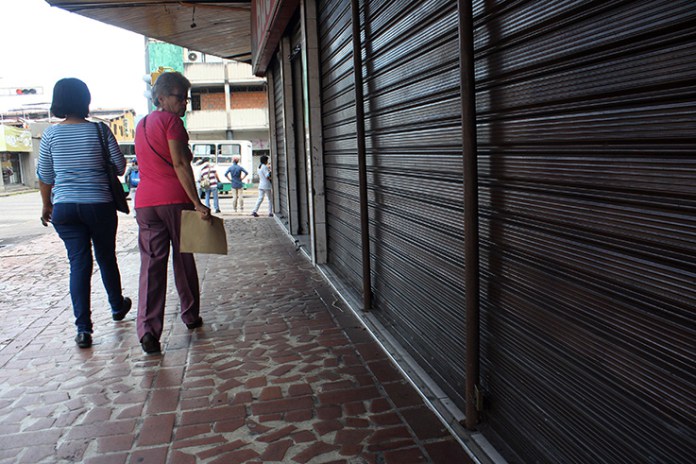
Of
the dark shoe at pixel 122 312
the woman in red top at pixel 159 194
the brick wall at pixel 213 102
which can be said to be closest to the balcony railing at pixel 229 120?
the brick wall at pixel 213 102

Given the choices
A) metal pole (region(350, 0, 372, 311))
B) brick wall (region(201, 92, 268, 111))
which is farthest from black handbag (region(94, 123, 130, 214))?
brick wall (region(201, 92, 268, 111))

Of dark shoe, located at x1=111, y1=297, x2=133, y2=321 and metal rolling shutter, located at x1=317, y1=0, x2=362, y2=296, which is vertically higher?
metal rolling shutter, located at x1=317, y1=0, x2=362, y2=296

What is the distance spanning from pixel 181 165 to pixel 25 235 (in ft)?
34.1

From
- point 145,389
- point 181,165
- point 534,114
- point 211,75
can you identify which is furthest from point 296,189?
point 211,75

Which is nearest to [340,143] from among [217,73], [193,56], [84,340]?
[84,340]

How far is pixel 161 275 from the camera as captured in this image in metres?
4.16

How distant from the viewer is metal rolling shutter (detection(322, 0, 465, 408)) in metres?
2.89

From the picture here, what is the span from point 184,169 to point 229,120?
35322mm

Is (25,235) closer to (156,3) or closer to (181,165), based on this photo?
(156,3)

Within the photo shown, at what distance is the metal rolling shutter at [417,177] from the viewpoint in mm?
2889

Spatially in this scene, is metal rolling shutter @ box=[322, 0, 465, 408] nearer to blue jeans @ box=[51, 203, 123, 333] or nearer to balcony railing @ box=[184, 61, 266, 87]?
blue jeans @ box=[51, 203, 123, 333]

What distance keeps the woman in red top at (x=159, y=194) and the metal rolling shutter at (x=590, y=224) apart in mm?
2369

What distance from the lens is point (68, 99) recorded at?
4.29 m

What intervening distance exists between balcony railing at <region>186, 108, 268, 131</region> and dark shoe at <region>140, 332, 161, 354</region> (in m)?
35.0
